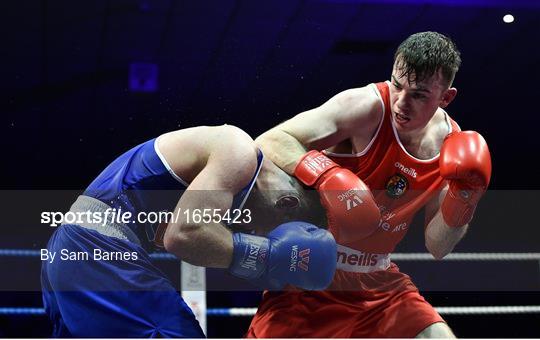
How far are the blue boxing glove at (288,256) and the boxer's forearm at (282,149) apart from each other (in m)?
0.24

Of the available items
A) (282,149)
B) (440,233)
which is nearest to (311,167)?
(282,149)

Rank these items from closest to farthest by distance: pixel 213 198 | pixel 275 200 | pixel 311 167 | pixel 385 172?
pixel 213 198 < pixel 275 200 < pixel 311 167 < pixel 385 172

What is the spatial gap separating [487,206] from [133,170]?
4.34m

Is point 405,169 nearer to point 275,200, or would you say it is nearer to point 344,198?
point 344,198

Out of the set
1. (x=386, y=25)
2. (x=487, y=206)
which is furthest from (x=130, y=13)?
(x=487, y=206)

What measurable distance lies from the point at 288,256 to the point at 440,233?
0.73m

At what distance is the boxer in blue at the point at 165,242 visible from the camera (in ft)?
5.58

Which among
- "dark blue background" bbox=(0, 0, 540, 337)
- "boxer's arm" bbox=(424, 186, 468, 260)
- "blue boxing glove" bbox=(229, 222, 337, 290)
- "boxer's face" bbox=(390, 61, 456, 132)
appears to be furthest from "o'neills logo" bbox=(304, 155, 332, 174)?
"dark blue background" bbox=(0, 0, 540, 337)

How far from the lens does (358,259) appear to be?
89.0 inches

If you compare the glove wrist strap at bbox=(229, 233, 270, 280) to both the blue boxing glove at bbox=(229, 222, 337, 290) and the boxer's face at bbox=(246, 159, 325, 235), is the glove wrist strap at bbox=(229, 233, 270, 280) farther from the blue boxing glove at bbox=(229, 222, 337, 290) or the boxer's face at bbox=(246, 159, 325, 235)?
the boxer's face at bbox=(246, 159, 325, 235)

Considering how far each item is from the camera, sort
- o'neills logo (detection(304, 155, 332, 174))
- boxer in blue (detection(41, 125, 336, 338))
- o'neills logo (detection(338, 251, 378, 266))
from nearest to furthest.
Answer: boxer in blue (detection(41, 125, 336, 338)), o'neills logo (detection(304, 155, 332, 174)), o'neills logo (detection(338, 251, 378, 266))

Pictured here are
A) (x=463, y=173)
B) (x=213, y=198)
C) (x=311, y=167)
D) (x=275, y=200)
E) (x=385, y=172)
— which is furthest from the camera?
(x=385, y=172)

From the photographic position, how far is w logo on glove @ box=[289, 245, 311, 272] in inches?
70.2

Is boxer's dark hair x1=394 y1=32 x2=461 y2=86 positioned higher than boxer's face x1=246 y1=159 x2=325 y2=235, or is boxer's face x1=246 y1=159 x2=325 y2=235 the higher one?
boxer's dark hair x1=394 y1=32 x2=461 y2=86
